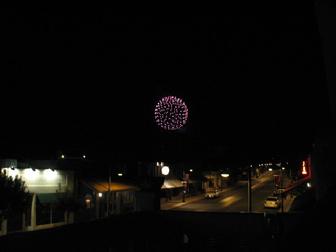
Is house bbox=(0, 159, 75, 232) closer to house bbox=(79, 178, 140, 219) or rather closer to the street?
house bbox=(79, 178, 140, 219)

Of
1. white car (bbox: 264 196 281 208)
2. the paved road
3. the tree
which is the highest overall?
the tree

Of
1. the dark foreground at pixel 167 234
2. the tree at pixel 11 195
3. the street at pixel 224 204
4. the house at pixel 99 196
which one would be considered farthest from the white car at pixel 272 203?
the dark foreground at pixel 167 234

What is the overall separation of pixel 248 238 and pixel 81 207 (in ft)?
83.9

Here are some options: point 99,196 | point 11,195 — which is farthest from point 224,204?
point 11,195

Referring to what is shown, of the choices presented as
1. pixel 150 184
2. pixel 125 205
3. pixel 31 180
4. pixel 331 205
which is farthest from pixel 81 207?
pixel 331 205

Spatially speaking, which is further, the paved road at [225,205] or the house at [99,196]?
the paved road at [225,205]

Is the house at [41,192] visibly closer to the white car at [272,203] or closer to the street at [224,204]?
the street at [224,204]

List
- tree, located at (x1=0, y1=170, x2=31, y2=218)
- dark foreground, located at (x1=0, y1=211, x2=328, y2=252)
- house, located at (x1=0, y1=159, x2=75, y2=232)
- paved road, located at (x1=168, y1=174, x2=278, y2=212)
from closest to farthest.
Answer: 1. dark foreground, located at (x1=0, y1=211, x2=328, y2=252)
2. tree, located at (x1=0, y1=170, x2=31, y2=218)
3. house, located at (x1=0, y1=159, x2=75, y2=232)
4. paved road, located at (x1=168, y1=174, x2=278, y2=212)

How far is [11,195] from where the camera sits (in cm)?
2417

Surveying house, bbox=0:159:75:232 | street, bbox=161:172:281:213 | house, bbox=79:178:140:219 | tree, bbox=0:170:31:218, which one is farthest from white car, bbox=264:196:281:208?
tree, bbox=0:170:31:218

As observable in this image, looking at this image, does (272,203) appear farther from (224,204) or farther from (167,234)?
(167,234)

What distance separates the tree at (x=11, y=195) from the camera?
78.4 feet

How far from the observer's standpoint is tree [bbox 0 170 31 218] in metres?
23.9

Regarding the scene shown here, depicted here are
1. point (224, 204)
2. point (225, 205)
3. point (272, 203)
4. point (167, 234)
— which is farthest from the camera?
point (224, 204)
